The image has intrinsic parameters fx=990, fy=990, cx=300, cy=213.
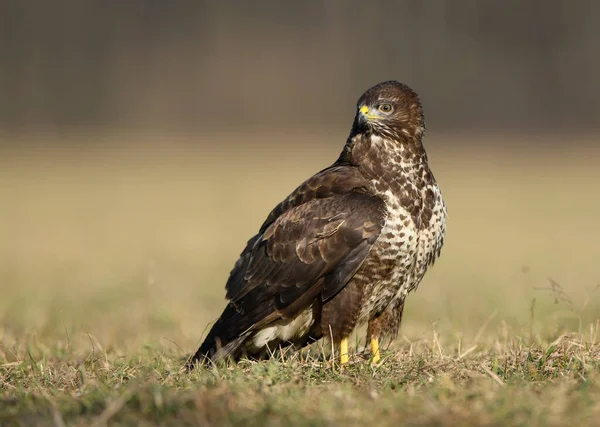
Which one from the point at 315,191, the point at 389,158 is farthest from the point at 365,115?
the point at 315,191

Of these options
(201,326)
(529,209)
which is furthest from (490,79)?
(201,326)

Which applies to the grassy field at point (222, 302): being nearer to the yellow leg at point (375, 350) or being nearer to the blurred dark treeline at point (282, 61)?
the yellow leg at point (375, 350)

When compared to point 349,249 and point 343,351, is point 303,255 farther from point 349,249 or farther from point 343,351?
point 343,351

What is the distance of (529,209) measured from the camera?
739 inches

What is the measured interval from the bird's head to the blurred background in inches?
47.8

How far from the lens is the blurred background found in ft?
32.9

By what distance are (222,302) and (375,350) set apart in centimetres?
462

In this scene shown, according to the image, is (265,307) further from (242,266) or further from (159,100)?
(159,100)

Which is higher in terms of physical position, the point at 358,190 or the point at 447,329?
the point at 358,190

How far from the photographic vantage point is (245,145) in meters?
32.0

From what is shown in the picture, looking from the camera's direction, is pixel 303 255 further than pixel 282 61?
No

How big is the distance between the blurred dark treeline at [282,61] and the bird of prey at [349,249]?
3147 centimetres

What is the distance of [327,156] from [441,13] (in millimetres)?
25243

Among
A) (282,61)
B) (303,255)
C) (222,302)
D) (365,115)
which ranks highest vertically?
(365,115)
